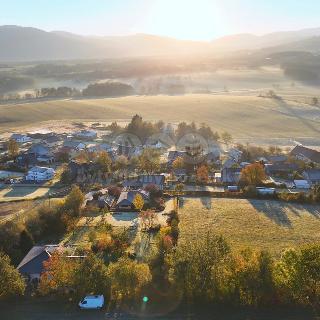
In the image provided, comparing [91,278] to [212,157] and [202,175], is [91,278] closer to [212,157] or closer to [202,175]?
[202,175]

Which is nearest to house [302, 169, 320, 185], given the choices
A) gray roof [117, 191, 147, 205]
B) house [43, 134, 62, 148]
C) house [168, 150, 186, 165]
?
house [168, 150, 186, 165]

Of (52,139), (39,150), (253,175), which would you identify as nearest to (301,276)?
(253,175)

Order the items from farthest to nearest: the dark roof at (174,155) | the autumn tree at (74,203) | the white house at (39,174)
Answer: the dark roof at (174,155) → the white house at (39,174) → the autumn tree at (74,203)

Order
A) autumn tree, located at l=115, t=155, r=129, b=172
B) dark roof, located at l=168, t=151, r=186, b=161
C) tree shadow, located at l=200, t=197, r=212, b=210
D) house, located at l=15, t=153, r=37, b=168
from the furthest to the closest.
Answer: dark roof, located at l=168, t=151, r=186, b=161 → house, located at l=15, t=153, r=37, b=168 → autumn tree, located at l=115, t=155, r=129, b=172 → tree shadow, located at l=200, t=197, r=212, b=210

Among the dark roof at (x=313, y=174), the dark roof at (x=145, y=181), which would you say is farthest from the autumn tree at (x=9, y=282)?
the dark roof at (x=313, y=174)

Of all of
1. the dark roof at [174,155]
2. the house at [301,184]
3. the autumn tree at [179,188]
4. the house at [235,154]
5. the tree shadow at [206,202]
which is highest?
the tree shadow at [206,202]

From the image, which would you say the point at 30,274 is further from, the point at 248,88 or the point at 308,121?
the point at 248,88

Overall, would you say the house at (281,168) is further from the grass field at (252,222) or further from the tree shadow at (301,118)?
the tree shadow at (301,118)

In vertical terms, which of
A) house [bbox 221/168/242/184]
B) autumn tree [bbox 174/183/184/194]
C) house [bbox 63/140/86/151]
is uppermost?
autumn tree [bbox 174/183/184/194]

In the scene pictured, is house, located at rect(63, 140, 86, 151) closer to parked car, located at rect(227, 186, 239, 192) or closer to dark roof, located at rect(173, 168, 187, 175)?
dark roof, located at rect(173, 168, 187, 175)
